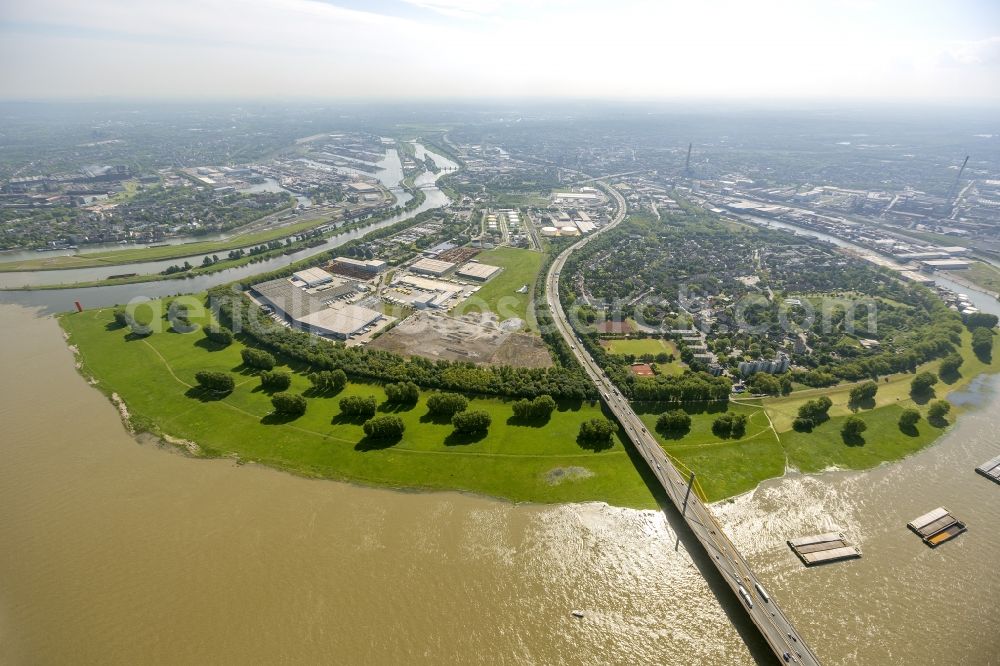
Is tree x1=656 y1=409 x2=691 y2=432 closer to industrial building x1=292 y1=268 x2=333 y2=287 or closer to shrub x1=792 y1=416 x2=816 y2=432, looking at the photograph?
shrub x1=792 y1=416 x2=816 y2=432

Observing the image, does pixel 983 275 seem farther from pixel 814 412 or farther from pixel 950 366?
pixel 814 412

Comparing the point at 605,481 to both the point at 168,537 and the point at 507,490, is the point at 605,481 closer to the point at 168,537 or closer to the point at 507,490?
the point at 507,490

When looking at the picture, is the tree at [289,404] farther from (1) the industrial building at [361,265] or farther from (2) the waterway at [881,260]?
(2) the waterway at [881,260]

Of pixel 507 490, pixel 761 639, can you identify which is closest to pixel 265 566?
pixel 507 490

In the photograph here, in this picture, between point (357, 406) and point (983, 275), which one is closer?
point (357, 406)

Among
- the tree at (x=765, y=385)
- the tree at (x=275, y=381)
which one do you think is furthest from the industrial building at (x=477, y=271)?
the tree at (x=765, y=385)

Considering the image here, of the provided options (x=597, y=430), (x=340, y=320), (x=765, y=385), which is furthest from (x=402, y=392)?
(x=765, y=385)
